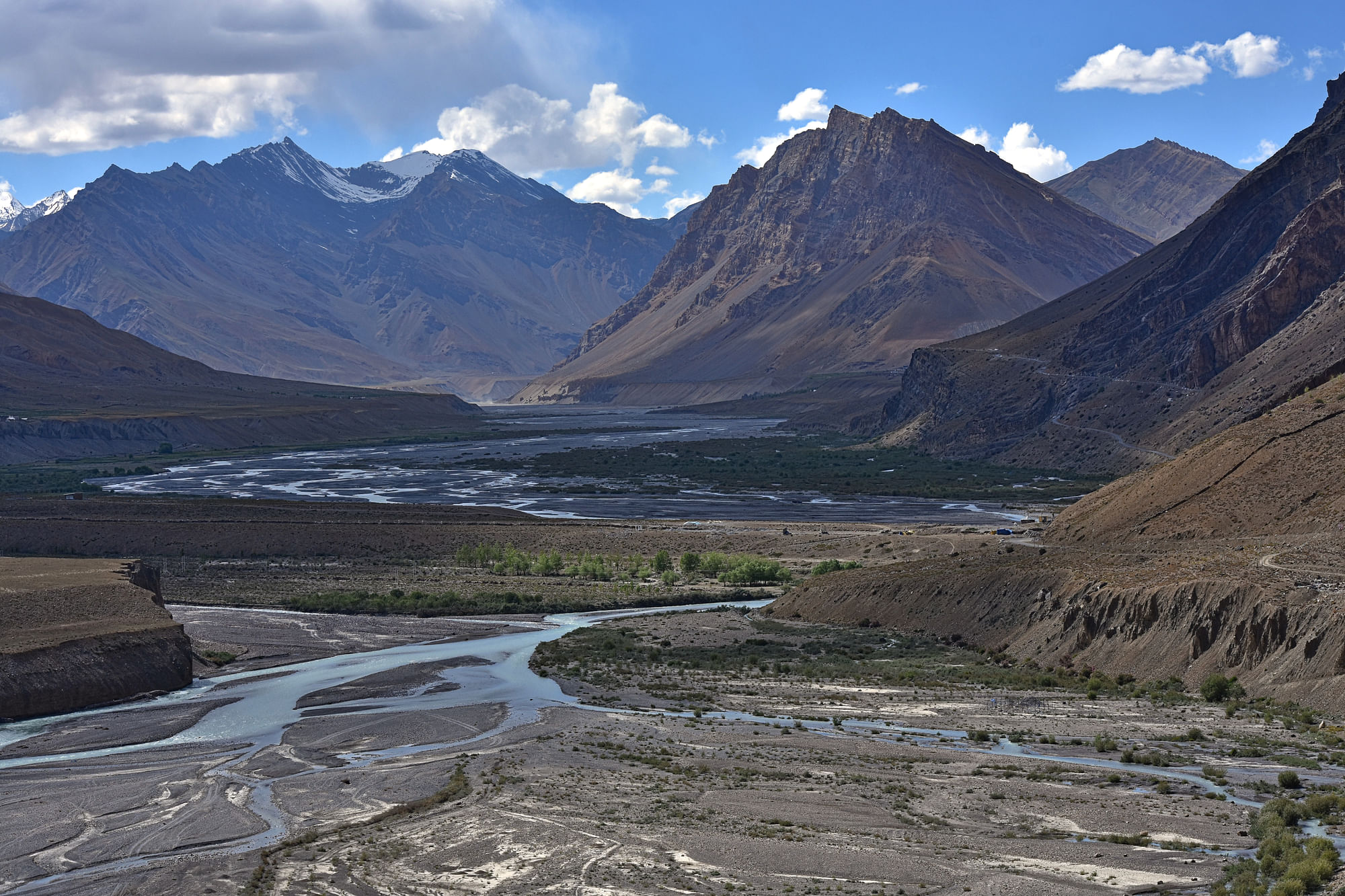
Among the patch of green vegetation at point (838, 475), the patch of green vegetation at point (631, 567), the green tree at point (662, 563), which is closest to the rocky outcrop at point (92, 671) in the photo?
the patch of green vegetation at point (631, 567)

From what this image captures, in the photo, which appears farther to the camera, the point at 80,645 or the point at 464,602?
the point at 464,602

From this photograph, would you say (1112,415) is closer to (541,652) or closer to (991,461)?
(991,461)

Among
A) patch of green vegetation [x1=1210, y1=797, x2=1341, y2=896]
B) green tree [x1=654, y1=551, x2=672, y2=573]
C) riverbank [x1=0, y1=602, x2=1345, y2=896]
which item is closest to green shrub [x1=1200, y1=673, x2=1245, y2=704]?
riverbank [x1=0, y1=602, x2=1345, y2=896]

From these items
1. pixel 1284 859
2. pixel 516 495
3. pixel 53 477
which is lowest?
pixel 1284 859

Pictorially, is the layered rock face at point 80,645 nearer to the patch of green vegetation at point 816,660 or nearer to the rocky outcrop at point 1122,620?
the patch of green vegetation at point 816,660

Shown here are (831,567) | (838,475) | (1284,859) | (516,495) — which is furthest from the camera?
(838,475)

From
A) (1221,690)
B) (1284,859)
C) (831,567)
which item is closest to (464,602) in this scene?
(831,567)

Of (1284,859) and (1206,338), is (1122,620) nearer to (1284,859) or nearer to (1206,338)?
(1284,859)
